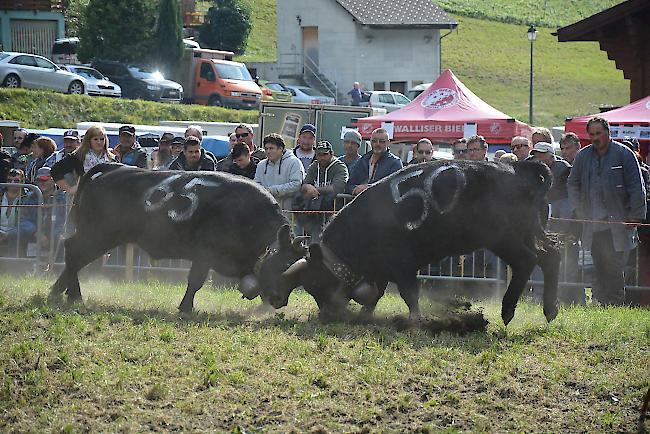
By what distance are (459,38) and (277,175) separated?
6513cm

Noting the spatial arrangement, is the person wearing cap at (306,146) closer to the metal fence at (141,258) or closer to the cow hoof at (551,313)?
the metal fence at (141,258)

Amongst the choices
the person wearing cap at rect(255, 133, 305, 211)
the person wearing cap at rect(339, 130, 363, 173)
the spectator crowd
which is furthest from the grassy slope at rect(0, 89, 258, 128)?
the person wearing cap at rect(255, 133, 305, 211)

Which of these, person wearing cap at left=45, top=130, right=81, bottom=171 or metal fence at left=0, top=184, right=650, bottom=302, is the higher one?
person wearing cap at left=45, top=130, right=81, bottom=171

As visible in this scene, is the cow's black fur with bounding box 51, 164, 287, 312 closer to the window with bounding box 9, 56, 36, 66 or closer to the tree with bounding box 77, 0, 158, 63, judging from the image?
the window with bounding box 9, 56, 36, 66

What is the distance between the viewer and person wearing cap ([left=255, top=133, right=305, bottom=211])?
12.8 meters

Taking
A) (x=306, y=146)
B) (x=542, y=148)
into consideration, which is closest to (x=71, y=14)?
(x=306, y=146)

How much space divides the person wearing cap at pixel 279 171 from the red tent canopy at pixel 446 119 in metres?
8.39

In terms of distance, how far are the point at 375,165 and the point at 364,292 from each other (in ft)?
9.29

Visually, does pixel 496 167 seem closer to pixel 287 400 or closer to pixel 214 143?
pixel 287 400

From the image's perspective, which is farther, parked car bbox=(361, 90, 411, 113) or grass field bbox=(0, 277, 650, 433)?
parked car bbox=(361, 90, 411, 113)

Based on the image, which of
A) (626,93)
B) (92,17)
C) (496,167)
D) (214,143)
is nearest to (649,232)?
(496,167)

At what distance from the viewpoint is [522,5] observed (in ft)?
291

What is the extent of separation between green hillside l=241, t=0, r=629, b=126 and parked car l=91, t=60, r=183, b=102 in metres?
20.5

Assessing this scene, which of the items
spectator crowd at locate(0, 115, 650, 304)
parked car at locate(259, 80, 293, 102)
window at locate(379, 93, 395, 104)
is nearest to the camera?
spectator crowd at locate(0, 115, 650, 304)
